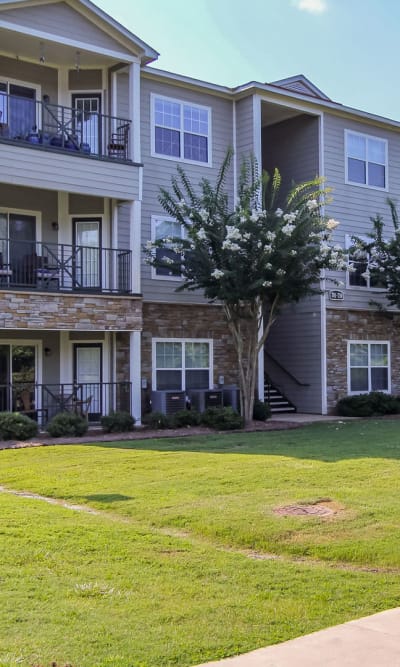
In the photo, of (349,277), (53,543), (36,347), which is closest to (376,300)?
(349,277)

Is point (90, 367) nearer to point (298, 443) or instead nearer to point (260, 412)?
point (260, 412)

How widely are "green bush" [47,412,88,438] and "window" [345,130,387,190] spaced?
40.5ft

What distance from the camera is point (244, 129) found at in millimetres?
22938

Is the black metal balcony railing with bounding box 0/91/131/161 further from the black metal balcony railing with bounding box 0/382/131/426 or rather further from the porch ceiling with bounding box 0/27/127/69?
the black metal balcony railing with bounding box 0/382/131/426

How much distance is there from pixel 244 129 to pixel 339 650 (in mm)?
19679

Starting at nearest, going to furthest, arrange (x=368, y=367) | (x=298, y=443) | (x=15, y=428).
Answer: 1. (x=298, y=443)
2. (x=15, y=428)
3. (x=368, y=367)

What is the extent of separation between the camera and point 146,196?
21328 millimetres

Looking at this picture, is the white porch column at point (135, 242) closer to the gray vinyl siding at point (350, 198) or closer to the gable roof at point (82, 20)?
the gable roof at point (82, 20)

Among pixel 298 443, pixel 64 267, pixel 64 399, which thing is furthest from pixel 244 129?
pixel 298 443

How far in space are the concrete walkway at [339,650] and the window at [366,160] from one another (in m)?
20.9

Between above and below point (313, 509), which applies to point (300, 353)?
above

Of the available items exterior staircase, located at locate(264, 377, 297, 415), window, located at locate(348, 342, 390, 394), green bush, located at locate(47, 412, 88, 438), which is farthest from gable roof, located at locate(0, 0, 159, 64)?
window, located at locate(348, 342, 390, 394)

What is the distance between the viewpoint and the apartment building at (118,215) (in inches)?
737

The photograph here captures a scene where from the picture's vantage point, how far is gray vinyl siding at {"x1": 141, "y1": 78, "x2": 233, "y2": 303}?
69.7 feet
